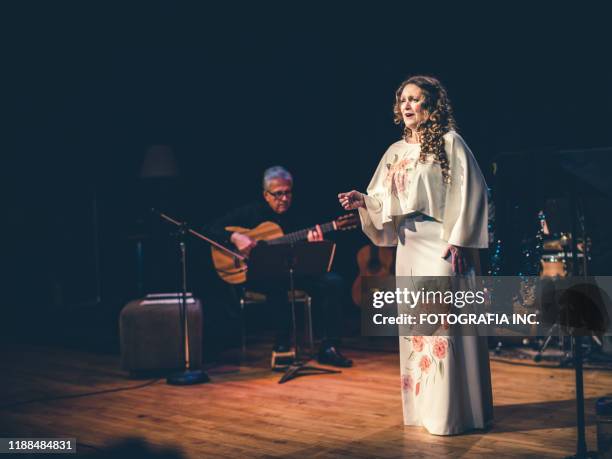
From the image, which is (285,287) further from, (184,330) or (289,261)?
(184,330)

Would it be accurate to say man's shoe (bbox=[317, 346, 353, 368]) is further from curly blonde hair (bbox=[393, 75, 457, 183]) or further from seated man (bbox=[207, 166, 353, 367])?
curly blonde hair (bbox=[393, 75, 457, 183])

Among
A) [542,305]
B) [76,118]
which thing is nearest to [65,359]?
[76,118]

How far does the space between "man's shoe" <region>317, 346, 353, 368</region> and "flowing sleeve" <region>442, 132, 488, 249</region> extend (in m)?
2.00

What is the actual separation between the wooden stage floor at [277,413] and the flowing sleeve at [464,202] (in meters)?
0.92

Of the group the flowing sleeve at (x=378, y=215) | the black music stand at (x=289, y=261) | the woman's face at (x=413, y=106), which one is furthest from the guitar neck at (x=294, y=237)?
the woman's face at (x=413, y=106)

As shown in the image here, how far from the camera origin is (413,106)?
3.53 meters

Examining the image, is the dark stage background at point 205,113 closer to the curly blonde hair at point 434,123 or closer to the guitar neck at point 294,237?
the guitar neck at point 294,237

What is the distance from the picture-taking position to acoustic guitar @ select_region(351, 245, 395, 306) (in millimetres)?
6508

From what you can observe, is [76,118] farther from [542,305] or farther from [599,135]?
[542,305]

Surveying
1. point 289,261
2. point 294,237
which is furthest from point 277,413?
point 294,237

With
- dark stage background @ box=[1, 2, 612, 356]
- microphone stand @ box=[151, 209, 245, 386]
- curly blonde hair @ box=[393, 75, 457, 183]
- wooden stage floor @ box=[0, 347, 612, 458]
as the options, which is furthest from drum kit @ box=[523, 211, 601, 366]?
microphone stand @ box=[151, 209, 245, 386]

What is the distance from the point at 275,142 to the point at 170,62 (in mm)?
1146

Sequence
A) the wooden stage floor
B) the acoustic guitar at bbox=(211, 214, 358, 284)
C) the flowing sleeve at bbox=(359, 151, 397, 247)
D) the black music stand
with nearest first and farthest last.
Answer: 1. the wooden stage floor
2. the flowing sleeve at bbox=(359, 151, 397, 247)
3. the black music stand
4. the acoustic guitar at bbox=(211, 214, 358, 284)

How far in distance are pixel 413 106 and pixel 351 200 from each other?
20.4 inches
